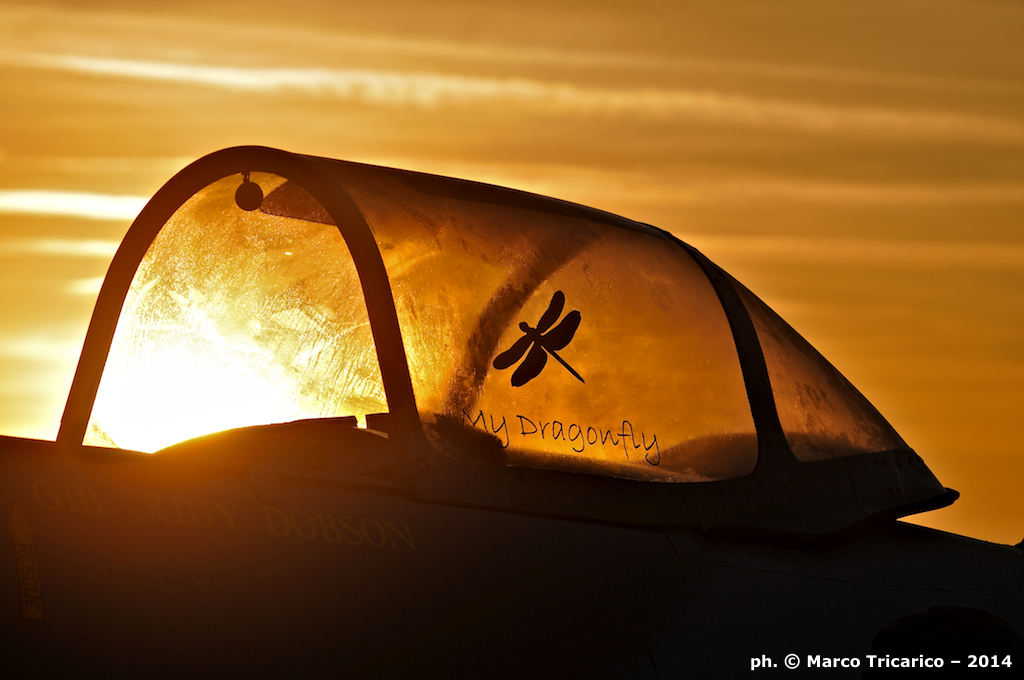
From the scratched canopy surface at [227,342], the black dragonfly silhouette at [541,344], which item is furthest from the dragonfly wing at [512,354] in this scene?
the scratched canopy surface at [227,342]

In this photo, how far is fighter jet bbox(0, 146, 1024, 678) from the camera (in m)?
3.45

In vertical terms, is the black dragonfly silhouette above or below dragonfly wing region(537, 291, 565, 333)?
below

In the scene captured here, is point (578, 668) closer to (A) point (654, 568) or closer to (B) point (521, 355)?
(A) point (654, 568)

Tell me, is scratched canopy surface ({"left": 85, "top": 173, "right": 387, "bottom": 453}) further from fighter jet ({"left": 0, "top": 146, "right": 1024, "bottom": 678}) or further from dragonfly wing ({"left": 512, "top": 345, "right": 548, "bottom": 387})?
dragonfly wing ({"left": 512, "top": 345, "right": 548, "bottom": 387})

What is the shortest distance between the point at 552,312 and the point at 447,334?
1.75ft

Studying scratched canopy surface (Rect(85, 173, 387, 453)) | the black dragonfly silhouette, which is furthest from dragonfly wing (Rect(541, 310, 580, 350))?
scratched canopy surface (Rect(85, 173, 387, 453))

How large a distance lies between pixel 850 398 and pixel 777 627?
128 centimetres

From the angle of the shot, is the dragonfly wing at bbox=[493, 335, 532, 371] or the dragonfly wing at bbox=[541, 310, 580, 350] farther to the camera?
the dragonfly wing at bbox=[541, 310, 580, 350]

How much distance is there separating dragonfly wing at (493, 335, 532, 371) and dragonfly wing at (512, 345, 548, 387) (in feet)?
0.09

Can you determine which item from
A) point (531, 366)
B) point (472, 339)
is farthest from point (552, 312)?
point (472, 339)

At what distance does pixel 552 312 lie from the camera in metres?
4.30

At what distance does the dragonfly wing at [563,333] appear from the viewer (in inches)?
167

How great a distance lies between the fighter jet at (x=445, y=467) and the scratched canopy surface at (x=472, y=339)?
12mm

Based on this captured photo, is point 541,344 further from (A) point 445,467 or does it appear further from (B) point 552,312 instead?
(A) point 445,467
